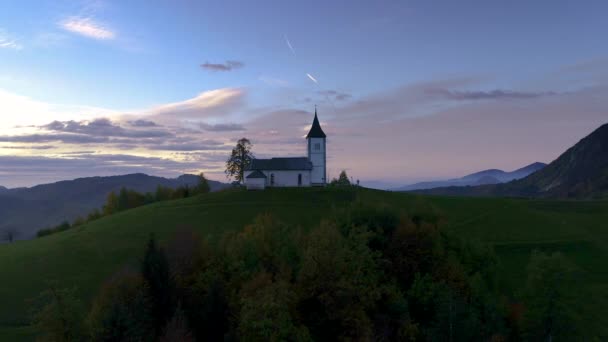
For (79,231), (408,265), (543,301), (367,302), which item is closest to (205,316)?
(367,302)

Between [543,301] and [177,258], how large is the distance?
31354 mm

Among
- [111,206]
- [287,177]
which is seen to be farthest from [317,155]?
[111,206]

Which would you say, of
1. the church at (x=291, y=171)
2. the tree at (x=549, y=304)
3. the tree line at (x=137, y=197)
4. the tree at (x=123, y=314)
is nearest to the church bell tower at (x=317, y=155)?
the church at (x=291, y=171)

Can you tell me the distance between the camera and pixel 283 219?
229 ft

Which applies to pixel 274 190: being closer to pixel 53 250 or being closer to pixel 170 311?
A: pixel 53 250

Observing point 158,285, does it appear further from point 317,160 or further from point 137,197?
point 137,197

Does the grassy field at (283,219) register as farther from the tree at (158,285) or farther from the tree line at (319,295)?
the tree at (158,285)

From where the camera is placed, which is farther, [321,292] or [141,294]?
[321,292]

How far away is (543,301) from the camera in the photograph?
36094 millimetres

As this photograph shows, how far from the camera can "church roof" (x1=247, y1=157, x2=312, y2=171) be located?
95.9 metres

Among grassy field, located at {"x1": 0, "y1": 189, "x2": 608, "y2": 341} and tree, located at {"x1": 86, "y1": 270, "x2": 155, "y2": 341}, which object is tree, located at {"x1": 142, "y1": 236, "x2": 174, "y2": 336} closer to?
tree, located at {"x1": 86, "y1": 270, "x2": 155, "y2": 341}

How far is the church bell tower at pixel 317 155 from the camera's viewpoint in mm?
98688

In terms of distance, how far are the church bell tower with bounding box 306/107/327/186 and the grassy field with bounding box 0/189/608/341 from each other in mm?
8603

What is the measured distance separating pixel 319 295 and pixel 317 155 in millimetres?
65398
